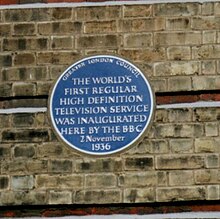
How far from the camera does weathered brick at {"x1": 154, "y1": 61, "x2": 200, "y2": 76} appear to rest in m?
7.63

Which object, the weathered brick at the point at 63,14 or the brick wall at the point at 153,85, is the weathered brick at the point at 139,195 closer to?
the brick wall at the point at 153,85

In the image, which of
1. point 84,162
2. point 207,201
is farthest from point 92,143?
point 207,201

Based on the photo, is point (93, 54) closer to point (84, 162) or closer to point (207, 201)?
point (84, 162)

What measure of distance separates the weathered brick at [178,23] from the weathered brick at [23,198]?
209cm

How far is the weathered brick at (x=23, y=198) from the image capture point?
7363 millimetres

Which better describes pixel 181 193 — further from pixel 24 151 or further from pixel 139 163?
pixel 24 151

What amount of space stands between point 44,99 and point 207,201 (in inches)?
74.3

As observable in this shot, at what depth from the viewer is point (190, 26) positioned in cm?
775

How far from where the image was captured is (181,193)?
7305 mm

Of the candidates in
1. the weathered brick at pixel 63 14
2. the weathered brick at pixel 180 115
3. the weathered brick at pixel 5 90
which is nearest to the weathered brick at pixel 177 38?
the weathered brick at pixel 180 115

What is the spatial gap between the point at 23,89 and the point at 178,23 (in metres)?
1.69

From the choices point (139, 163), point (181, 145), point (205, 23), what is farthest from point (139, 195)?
point (205, 23)

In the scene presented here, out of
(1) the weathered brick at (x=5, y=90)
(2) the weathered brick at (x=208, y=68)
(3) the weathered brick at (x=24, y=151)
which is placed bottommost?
(3) the weathered brick at (x=24, y=151)

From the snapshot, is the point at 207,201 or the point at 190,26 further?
the point at 190,26
